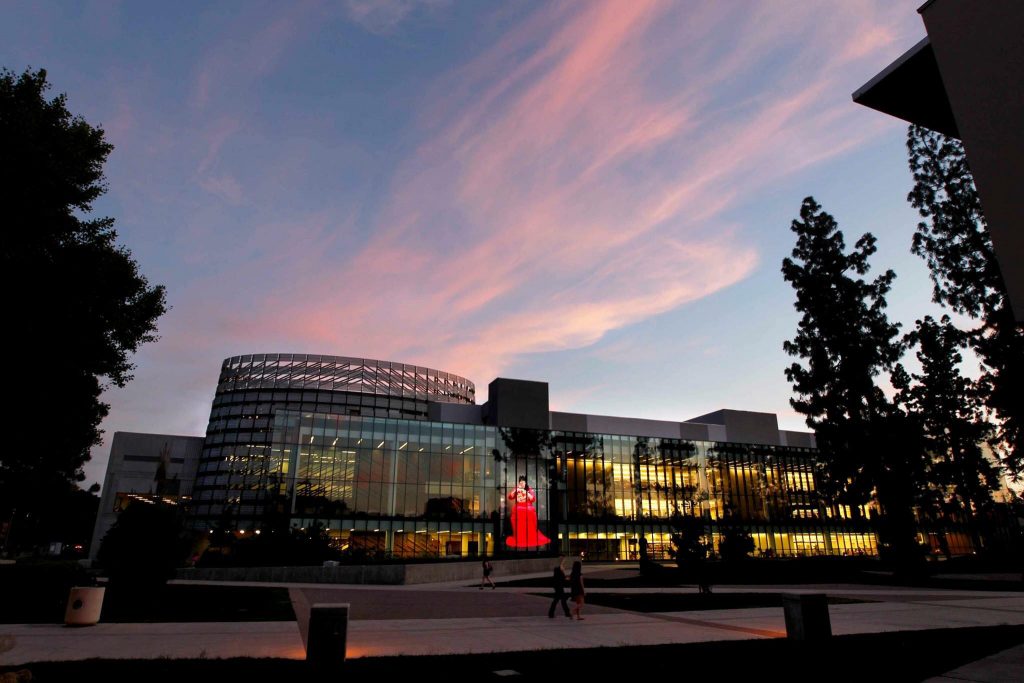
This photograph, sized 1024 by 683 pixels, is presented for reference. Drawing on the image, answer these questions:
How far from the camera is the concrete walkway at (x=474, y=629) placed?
1092 cm

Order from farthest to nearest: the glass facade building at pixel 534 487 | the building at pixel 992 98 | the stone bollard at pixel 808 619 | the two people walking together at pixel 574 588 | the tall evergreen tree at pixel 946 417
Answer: the glass facade building at pixel 534 487 → the tall evergreen tree at pixel 946 417 → the two people walking together at pixel 574 588 → the stone bollard at pixel 808 619 → the building at pixel 992 98

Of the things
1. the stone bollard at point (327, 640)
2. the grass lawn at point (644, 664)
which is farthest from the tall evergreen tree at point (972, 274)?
the stone bollard at point (327, 640)

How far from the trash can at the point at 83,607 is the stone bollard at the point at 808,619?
1641cm

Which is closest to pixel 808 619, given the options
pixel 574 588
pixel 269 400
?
pixel 574 588

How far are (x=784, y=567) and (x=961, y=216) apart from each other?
2384cm

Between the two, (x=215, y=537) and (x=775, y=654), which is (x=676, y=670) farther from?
(x=215, y=537)

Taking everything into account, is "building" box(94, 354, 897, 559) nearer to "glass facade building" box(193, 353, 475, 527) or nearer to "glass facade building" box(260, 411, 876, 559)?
"glass facade building" box(260, 411, 876, 559)

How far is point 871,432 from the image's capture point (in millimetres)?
32344

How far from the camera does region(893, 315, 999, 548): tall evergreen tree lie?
97.6ft

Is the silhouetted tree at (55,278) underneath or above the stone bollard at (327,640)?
above

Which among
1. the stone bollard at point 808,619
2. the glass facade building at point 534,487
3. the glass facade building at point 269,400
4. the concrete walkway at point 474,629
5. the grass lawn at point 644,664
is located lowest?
the concrete walkway at point 474,629

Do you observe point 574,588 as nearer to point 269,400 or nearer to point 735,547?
point 735,547

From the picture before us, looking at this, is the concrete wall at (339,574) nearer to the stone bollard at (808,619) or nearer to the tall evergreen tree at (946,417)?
the stone bollard at (808,619)

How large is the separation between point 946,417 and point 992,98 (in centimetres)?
4242
